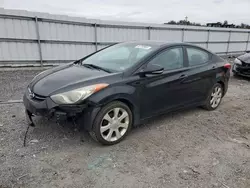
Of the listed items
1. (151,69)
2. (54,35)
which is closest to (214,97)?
(151,69)

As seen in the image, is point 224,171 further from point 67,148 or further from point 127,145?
point 67,148

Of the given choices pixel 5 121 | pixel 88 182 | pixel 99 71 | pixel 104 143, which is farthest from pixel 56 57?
pixel 88 182

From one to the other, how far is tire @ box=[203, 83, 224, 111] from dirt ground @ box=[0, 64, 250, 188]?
49cm

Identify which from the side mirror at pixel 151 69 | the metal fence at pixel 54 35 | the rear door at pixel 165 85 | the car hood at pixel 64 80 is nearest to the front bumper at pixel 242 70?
the metal fence at pixel 54 35

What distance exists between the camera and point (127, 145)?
3.36m

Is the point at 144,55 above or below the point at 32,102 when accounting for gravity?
above

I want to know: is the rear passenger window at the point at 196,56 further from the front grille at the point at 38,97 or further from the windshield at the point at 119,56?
the front grille at the point at 38,97

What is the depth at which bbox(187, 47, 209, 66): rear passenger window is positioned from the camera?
433 cm

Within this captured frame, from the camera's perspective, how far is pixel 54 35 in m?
8.73

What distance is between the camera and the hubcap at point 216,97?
16.1 ft

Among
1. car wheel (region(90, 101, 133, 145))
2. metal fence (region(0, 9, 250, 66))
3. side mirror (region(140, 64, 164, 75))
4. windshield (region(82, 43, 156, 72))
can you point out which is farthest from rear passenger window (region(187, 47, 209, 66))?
metal fence (region(0, 9, 250, 66))

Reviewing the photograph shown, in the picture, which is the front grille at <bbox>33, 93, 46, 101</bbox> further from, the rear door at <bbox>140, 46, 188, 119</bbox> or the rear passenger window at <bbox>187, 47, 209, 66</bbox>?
the rear passenger window at <bbox>187, 47, 209, 66</bbox>

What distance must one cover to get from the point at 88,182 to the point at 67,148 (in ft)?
2.60

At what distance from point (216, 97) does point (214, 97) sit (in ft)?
0.28
